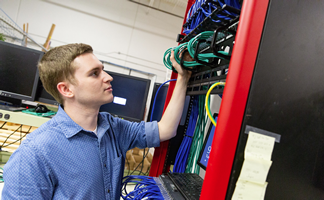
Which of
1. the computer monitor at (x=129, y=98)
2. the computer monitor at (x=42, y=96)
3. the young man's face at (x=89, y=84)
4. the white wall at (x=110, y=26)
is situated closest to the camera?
the young man's face at (x=89, y=84)

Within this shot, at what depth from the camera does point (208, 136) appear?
82cm

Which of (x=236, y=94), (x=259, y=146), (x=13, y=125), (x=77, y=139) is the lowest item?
(x=13, y=125)

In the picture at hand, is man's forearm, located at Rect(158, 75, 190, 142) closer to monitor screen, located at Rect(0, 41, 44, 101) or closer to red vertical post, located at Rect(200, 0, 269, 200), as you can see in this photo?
red vertical post, located at Rect(200, 0, 269, 200)

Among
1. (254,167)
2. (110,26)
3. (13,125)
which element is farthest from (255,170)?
(110,26)

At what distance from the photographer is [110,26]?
4695 mm

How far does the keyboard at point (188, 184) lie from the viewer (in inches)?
25.6

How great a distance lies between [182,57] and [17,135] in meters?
2.40

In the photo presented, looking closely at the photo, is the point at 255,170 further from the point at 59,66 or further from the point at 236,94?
the point at 59,66

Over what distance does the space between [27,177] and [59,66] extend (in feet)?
1.77

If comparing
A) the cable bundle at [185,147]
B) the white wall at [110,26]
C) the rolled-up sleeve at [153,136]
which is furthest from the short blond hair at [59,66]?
the white wall at [110,26]

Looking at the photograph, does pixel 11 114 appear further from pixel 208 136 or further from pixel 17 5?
pixel 17 5

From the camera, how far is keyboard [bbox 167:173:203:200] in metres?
0.65

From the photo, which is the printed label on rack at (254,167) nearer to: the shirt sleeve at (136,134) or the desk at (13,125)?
the shirt sleeve at (136,134)

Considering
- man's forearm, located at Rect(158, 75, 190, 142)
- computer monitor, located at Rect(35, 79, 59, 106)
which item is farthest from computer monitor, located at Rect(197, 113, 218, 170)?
computer monitor, located at Rect(35, 79, 59, 106)
